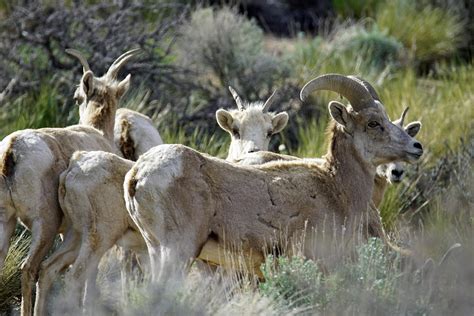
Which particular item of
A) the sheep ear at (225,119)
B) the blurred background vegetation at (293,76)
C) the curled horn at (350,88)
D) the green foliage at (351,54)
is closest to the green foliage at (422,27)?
the blurred background vegetation at (293,76)

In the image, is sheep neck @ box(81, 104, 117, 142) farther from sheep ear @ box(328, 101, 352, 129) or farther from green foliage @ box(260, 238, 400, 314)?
green foliage @ box(260, 238, 400, 314)

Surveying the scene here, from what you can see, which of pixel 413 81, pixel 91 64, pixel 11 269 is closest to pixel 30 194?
pixel 11 269

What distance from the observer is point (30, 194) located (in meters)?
9.02

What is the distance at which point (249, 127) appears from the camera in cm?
1142

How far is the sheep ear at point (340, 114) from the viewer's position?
30.9 feet

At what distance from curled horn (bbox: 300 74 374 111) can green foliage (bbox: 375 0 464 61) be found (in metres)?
11.5

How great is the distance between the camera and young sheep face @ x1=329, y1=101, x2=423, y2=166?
9.34 metres

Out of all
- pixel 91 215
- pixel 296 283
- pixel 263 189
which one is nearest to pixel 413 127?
pixel 263 189

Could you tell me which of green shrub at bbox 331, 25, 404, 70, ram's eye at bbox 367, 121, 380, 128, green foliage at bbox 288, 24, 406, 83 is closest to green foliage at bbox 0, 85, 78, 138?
green foliage at bbox 288, 24, 406, 83

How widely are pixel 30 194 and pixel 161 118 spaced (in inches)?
237

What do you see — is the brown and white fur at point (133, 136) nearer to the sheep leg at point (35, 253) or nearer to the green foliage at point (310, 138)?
the sheep leg at point (35, 253)

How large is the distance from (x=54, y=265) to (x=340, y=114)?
102 inches

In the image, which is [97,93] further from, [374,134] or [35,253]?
[374,134]

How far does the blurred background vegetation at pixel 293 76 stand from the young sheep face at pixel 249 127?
1.60m
